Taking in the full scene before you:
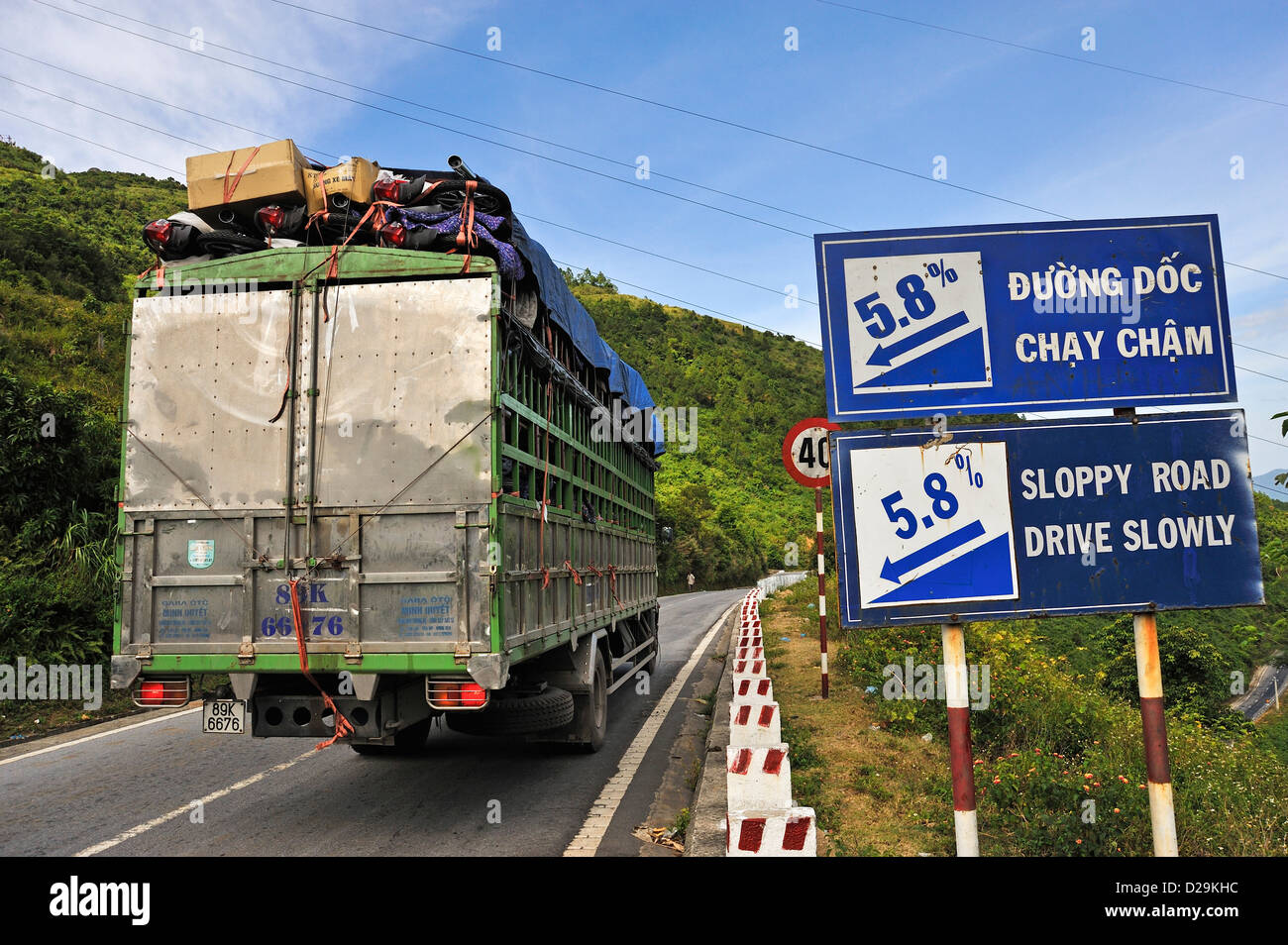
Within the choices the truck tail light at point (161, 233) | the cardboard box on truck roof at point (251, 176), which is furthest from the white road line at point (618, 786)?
the truck tail light at point (161, 233)

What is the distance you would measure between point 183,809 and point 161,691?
126 cm

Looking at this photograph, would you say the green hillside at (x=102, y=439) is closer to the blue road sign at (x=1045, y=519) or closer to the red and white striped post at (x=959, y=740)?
the blue road sign at (x=1045, y=519)

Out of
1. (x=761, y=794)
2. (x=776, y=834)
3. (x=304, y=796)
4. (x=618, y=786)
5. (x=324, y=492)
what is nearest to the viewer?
(x=776, y=834)

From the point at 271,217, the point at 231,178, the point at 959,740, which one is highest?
the point at 231,178

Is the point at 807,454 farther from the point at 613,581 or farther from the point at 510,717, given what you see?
the point at 510,717

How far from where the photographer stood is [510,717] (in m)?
5.98

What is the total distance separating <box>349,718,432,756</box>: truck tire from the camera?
682cm

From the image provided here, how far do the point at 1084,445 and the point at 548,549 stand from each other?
142 inches

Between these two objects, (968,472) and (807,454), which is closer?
(968,472)

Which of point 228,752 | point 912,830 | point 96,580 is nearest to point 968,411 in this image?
point 912,830

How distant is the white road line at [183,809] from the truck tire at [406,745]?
1.74ft

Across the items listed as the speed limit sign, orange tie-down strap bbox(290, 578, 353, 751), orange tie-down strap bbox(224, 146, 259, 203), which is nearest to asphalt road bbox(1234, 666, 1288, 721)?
the speed limit sign

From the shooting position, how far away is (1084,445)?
318cm

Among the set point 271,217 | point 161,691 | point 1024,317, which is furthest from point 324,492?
point 1024,317
